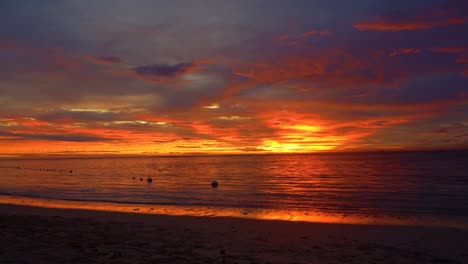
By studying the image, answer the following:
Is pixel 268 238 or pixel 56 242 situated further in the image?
pixel 268 238

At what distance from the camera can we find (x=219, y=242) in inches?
→ 522

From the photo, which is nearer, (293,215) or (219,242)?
(219,242)

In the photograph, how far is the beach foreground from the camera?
422 inches

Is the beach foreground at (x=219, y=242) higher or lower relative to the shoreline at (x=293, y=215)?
higher

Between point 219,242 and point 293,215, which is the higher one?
point 219,242

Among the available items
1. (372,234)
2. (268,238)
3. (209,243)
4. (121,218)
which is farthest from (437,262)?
(121,218)

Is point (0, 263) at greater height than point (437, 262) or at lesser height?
greater

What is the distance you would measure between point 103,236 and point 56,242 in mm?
1908

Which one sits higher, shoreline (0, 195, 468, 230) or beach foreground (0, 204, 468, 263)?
beach foreground (0, 204, 468, 263)

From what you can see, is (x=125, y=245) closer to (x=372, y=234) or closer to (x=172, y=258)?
(x=172, y=258)

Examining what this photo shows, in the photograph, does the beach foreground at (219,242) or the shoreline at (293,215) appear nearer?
the beach foreground at (219,242)

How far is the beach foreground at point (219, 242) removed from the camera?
35.2 feet

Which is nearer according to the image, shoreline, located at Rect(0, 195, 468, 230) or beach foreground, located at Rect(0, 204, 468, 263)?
beach foreground, located at Rect(0, 204, 468, 263)

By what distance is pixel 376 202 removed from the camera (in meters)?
28.0
